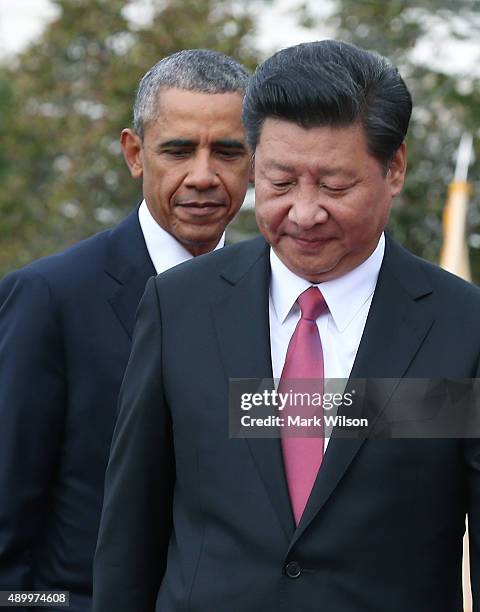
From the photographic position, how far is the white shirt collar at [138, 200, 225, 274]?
3.26m

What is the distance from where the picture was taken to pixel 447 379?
2398mm

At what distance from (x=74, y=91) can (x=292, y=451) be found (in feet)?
50.5

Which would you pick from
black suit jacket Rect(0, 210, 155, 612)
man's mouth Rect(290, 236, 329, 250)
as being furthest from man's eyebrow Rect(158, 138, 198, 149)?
man's mouth Rect(290, 236, 329, 250)

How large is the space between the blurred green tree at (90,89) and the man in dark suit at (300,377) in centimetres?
1132

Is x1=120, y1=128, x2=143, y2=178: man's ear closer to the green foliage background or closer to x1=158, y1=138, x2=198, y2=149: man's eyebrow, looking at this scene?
x1=158, y1=138, x2=198, y2=149: man's eyebrow

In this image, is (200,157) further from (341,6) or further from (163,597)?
(341,6)

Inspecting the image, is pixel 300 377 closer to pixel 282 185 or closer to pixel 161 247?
pixel 282 185

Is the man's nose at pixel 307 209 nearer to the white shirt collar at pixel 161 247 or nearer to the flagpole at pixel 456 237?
the white shirt collar at pixel 161 247

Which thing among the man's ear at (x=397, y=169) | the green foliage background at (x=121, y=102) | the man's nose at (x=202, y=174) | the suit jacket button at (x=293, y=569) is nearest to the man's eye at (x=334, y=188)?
the man's ear at (x=397, y=169)

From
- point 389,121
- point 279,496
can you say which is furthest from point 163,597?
point 389,121

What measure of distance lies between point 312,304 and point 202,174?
2.62 ft

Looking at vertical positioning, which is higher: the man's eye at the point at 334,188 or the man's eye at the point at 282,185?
the man's eye at the point at 282,185

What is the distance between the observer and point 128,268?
3197 millimetres

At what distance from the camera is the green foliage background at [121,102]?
40.6 feet
